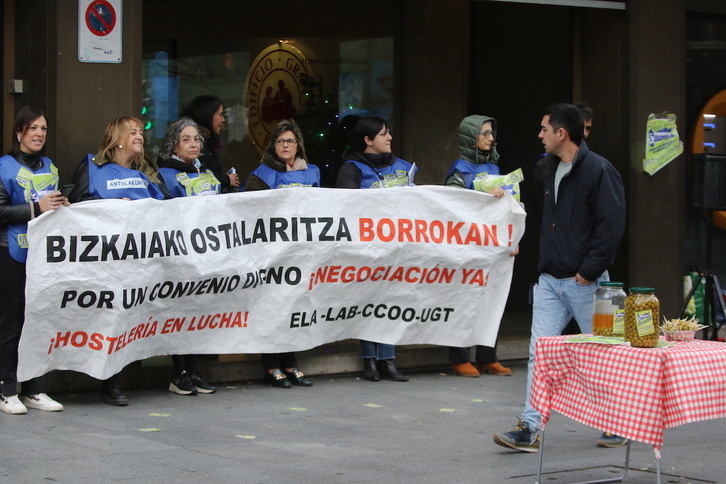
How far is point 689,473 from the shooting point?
679cm

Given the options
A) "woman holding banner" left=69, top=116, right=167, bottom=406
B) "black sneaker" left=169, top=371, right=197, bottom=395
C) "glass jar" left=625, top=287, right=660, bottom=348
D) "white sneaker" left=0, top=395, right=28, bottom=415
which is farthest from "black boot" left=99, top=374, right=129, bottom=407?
"glass jar" left=625, top=287, right=660, bottom=348

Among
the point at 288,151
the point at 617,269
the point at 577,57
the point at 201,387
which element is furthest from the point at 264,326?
the point at 577,57

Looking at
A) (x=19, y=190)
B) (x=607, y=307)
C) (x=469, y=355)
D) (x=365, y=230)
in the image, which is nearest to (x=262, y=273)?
(x=365, y=230)

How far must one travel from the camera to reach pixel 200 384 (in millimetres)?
9188

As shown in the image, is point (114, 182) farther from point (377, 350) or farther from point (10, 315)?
point (377, 350)

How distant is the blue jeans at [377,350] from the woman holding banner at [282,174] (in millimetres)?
Result: 602

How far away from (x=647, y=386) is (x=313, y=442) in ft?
8.05

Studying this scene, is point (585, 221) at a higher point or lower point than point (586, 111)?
lower

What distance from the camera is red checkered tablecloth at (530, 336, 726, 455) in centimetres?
569

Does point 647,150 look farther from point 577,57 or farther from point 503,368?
point 503,368

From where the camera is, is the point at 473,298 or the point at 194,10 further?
the point at 194,10

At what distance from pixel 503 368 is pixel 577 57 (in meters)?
3.43

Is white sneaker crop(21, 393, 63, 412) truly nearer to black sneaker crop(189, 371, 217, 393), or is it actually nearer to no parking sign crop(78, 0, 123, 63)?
black sneaker crop(189, 371, 217, 393)

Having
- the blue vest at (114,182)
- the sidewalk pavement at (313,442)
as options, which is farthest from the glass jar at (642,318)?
the blue vest at (114,182)
